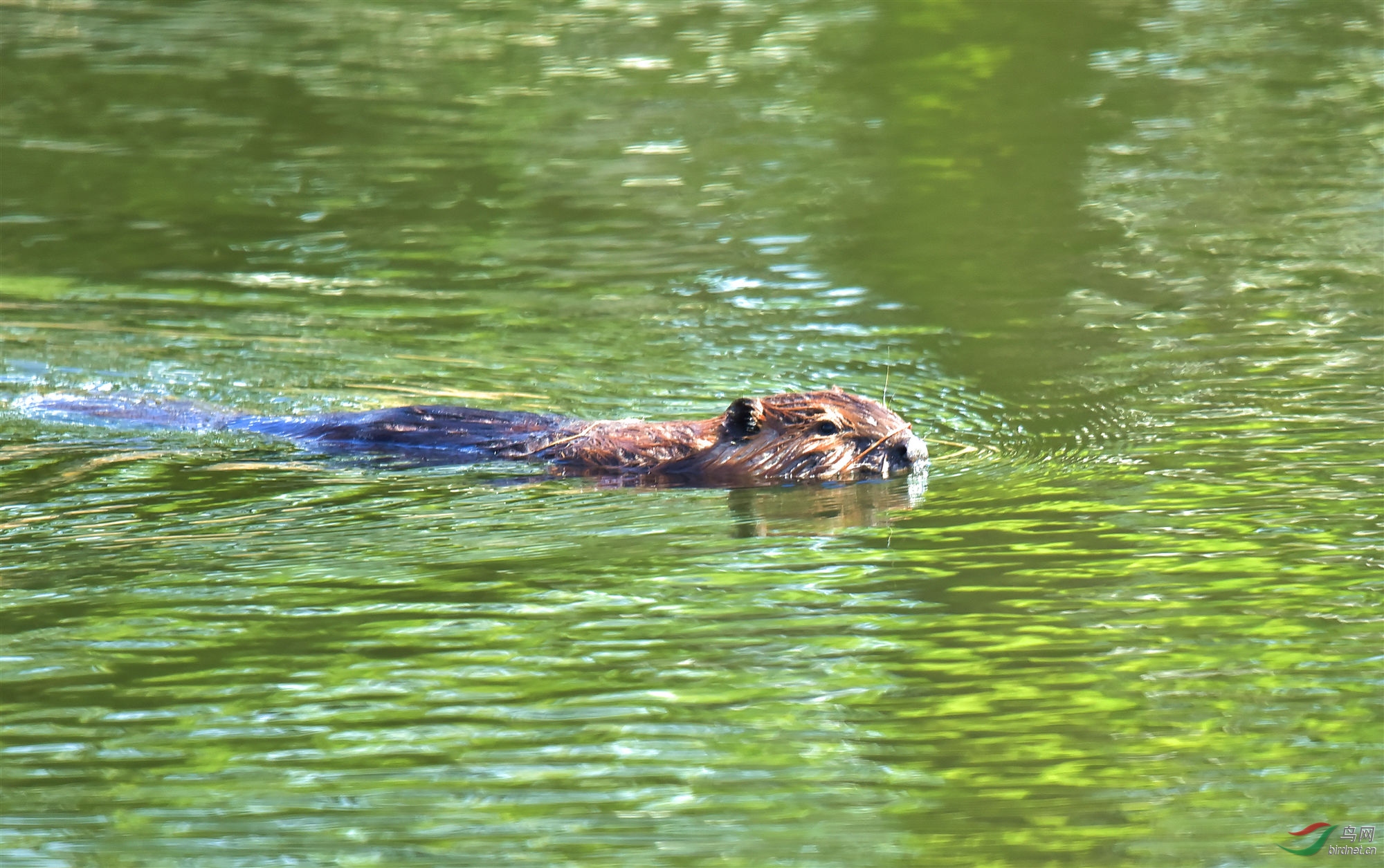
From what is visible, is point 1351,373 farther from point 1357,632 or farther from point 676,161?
point 676,161

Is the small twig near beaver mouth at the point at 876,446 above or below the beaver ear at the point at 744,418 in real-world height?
below

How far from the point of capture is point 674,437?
7863 millimetres

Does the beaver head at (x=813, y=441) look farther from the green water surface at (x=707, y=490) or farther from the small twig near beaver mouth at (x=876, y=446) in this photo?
the green water surface at (x=707, y=490)

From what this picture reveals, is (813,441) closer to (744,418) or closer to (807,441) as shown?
(807,441)

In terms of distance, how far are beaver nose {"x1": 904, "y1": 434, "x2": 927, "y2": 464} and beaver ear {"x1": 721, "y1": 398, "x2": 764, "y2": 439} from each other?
61cm

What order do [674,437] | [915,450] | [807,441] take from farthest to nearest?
1. [674,437]
2. [807,441]
3. [915,450]

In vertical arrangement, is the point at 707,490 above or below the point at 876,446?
below

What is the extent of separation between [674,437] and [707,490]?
0.45m

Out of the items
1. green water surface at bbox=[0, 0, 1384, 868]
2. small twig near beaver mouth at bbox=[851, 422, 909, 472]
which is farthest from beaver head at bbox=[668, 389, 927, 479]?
green water surface at bbox=[0, 0, 1384, 868]

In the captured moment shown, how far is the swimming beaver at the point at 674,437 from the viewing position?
7.52 meters

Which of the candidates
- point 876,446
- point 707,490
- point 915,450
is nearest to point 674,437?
point 707,490

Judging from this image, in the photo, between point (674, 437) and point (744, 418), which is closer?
point (744, 418)

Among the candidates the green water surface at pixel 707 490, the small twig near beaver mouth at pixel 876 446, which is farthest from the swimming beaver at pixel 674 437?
the green water surface at pixel 707 490

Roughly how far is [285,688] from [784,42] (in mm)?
13718
